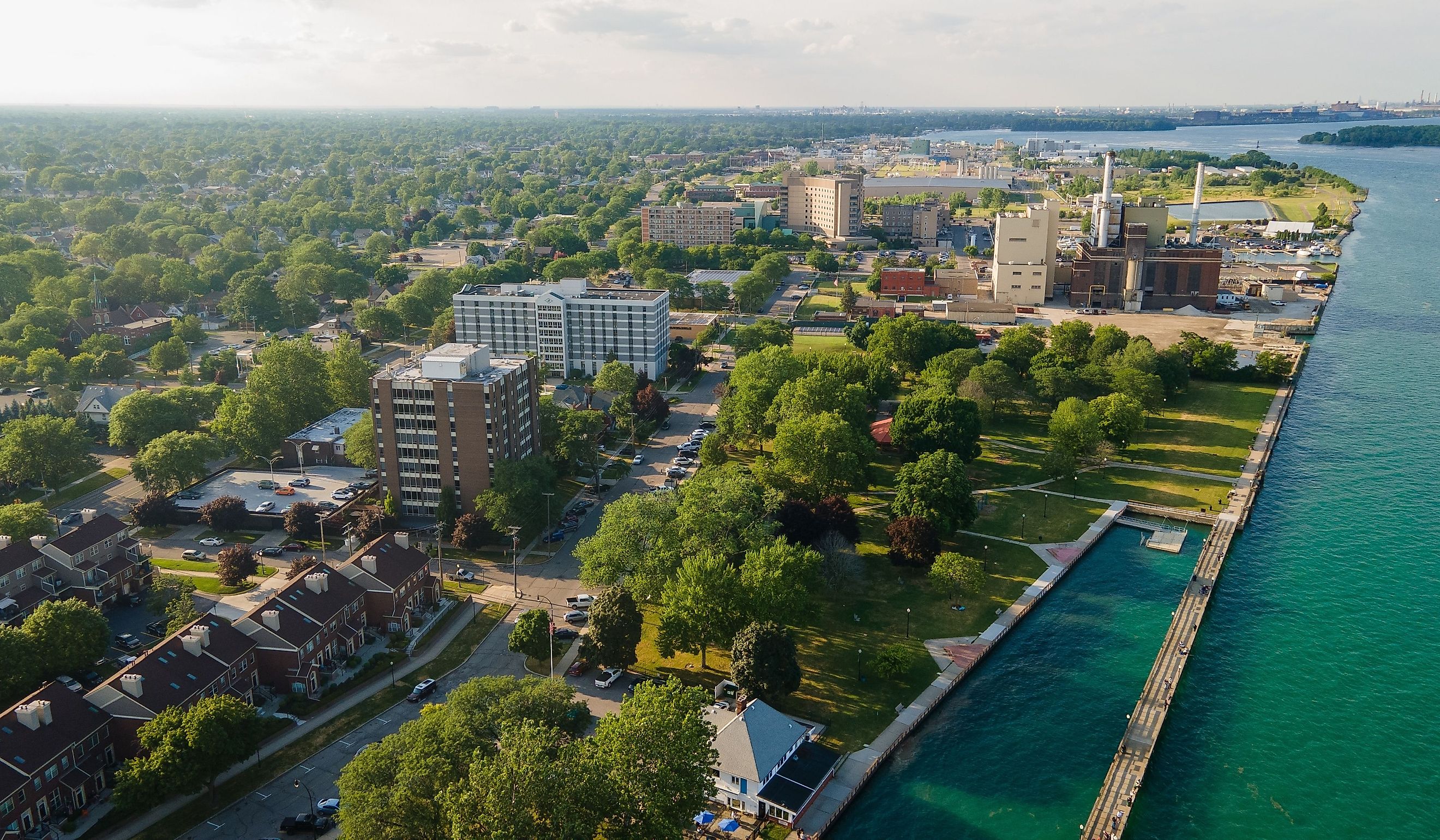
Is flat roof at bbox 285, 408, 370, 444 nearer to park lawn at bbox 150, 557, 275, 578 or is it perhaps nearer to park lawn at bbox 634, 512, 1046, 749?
park lawn at bbox 150, 557, 275, 578

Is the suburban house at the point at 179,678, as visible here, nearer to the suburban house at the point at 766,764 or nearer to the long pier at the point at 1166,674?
the suburban house at the point at 766,764

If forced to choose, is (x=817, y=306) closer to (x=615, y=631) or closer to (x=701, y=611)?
(x=701, y=611)

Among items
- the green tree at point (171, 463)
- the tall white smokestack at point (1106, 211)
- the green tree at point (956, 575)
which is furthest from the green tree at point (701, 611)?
the tall white smokestack at point (1106, 211)

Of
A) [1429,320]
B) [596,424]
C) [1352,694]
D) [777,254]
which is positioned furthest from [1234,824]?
[777,254]

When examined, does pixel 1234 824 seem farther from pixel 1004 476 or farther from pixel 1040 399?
pixel 1040 399

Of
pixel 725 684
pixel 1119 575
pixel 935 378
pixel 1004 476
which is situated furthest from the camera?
pixel 935 378
